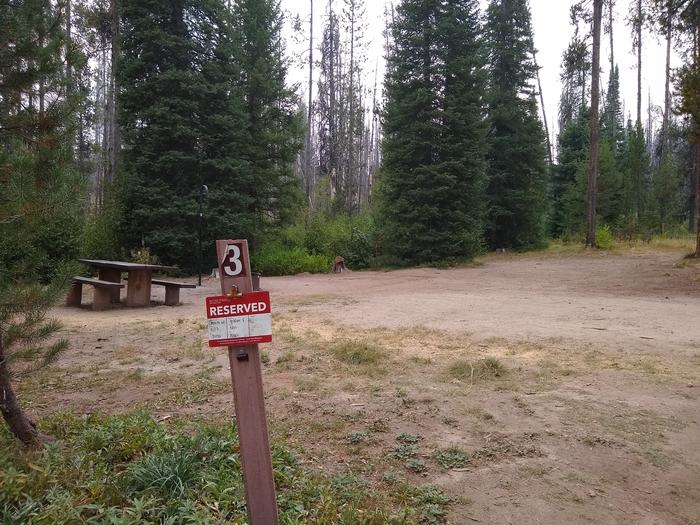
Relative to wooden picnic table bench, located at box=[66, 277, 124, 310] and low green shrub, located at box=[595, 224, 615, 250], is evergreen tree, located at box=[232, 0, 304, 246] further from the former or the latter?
low green shrub, located at box=[595, 224, 615, 250]

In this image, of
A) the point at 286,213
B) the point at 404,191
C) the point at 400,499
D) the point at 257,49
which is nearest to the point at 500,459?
the point at 400,499

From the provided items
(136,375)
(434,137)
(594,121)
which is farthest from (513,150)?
(136,375)

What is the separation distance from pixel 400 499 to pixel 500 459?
0.80 metres

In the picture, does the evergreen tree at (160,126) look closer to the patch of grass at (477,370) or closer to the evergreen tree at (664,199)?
the patch of grass at (477,370)

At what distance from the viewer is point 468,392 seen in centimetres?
429

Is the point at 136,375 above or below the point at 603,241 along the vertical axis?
below

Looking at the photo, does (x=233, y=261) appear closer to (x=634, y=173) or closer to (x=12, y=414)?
(x=12, y=414)

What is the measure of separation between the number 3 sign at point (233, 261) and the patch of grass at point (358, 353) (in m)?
3.16

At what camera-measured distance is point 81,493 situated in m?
2.50

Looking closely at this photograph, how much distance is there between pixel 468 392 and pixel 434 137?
15.2 m

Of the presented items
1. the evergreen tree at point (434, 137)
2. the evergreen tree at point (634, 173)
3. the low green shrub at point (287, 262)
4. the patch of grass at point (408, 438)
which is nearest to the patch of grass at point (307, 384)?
the patch of grass at point (408, 438)

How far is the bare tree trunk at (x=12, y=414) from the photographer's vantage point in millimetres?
2992

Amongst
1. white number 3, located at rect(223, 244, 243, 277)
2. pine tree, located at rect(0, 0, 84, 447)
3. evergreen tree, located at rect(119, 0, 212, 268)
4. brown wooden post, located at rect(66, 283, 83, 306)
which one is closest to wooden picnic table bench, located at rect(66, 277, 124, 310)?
brown wooden post, located at rect(66, 283, 83, 306)

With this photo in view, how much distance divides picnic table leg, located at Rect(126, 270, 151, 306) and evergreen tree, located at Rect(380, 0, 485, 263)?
1029cm
